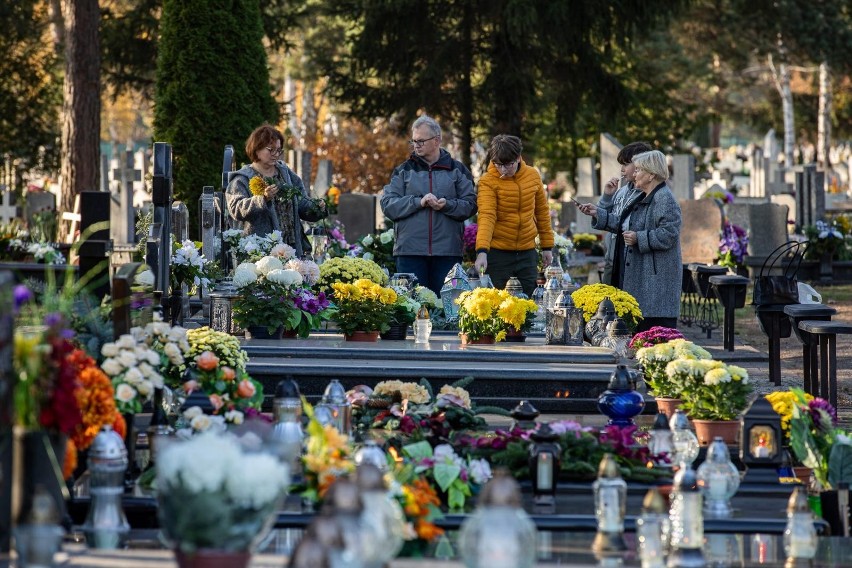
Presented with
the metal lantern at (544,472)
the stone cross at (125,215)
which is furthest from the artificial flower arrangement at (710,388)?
the stone cross at (125,215)

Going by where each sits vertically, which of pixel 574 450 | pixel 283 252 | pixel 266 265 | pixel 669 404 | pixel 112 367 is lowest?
pixel 574 450

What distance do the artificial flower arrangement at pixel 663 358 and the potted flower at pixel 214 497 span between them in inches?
138

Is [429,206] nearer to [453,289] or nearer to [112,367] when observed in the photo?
[453,289]

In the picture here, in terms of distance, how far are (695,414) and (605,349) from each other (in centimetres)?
128

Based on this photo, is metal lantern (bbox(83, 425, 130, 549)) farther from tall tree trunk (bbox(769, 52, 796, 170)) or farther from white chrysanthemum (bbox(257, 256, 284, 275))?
tall tree trunk (bbox(769, 52, 796, 170))

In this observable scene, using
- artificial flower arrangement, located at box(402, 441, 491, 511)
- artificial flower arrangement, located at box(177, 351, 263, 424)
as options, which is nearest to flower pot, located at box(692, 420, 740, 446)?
artificial flower arrangement, located at box(402, 441, 491, 511)

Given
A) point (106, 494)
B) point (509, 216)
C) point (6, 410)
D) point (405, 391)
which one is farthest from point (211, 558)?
point (509, 216)

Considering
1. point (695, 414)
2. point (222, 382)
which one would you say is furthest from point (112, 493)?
point (695, 414)

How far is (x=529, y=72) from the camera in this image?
2102cm

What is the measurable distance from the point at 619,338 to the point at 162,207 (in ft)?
8.93

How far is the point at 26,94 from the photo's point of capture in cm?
2794

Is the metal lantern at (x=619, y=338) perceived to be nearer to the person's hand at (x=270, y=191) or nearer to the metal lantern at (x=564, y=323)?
the metal lantern at (x=564, y=323)

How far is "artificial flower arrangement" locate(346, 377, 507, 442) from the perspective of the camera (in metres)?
6.31

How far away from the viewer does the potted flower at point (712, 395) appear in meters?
6.67
